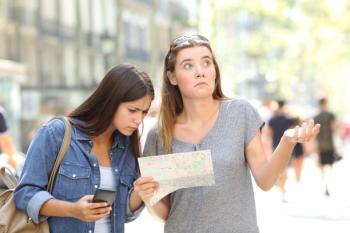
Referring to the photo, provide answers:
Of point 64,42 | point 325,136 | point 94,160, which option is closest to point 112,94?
point 94,160

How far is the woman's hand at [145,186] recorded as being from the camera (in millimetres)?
3559

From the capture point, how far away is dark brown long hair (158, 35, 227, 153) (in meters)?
3.87

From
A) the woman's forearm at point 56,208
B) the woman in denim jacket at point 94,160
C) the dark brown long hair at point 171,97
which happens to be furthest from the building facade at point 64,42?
the woman's forearm at point 56,208

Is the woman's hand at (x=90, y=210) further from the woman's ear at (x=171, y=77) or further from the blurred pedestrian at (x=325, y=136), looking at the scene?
the blurred pedestrian at (x=325, y=136)

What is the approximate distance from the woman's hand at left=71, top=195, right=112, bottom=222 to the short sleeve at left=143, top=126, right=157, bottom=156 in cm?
56

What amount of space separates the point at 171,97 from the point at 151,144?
9.7 inches

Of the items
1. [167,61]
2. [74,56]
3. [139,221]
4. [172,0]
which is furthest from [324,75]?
[167,61]

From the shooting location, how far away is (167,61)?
4.02 metres

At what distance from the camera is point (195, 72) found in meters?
3.84

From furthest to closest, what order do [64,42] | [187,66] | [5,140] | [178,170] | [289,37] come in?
[289,37] → [64,42] → [5,140] → [187,66] → [178,170]

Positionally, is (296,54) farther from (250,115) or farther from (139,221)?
(250,115)

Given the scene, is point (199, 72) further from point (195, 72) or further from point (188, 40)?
point (188, 40)

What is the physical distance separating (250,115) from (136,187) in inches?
25.2

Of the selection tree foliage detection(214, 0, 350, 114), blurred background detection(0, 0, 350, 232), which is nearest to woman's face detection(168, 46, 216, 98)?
blurred background detection(0, 0, 350, 232)
